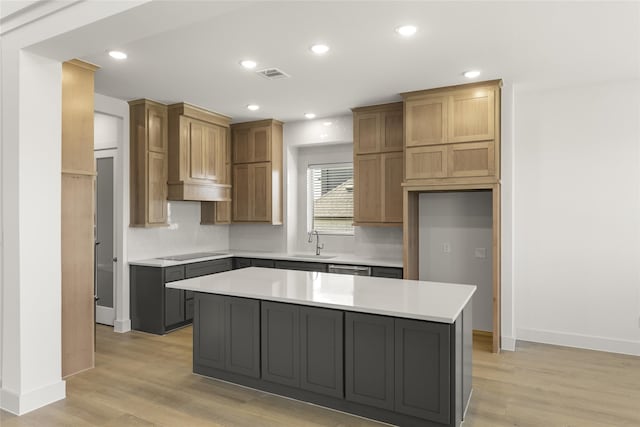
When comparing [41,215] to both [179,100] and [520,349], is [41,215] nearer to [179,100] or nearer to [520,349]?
[179,100]

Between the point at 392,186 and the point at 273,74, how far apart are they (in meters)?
1.95

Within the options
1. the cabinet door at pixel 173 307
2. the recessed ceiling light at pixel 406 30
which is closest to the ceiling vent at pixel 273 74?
the recessed ceiling light at pixel 406 30

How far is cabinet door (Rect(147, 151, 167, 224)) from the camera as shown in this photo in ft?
16.8

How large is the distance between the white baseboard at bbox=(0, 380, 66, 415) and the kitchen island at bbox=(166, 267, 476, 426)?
1.05 metres

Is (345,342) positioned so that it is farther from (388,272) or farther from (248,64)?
(248,64)

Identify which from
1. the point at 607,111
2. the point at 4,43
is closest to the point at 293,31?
the point at 4,43

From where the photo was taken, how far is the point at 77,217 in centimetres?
373

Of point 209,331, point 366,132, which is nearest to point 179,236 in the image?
point 209,331

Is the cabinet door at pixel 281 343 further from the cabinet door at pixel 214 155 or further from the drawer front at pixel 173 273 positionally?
the cabinet door at pixel 214 155

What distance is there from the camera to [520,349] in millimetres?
4410

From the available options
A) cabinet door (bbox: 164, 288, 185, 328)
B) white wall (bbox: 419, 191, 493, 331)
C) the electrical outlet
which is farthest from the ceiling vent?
the electrical outlet

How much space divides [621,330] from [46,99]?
18.3 feet

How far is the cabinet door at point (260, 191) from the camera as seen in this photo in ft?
20.0

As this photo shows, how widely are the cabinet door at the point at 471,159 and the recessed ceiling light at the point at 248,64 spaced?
2137 mm
